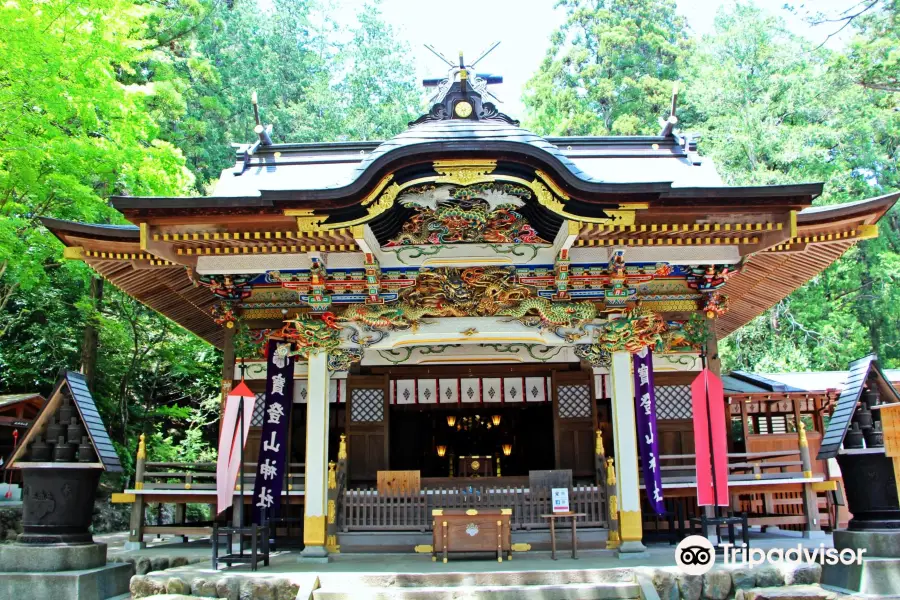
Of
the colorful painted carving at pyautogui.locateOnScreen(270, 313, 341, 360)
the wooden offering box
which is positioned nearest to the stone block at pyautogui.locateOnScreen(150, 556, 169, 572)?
the colorful painted carving at pyautogui.locateOnScreen(270, 313, 341, 360)

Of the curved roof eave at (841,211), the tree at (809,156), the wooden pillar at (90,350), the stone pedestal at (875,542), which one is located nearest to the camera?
the stone pedestal at (875,542)

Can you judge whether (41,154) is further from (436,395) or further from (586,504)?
(586,504)

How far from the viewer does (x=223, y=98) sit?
2956 centimetres

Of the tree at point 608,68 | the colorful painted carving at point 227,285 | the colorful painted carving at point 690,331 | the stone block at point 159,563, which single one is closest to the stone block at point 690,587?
the colorful painted carving at point 690,331

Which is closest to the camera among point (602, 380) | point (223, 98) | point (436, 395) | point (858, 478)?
point (858, 478)

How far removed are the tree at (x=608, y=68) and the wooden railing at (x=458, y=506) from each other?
77.1 feet

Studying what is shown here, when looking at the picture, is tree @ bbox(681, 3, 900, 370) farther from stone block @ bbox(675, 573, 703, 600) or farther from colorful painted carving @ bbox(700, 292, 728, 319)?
stone block @ bbox(675, 573, 703, 600)

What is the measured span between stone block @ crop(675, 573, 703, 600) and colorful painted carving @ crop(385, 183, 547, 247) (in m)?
4.38

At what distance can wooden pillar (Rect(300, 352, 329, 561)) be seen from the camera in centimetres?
870

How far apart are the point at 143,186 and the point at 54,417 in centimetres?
692

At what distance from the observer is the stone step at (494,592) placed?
702 centimetres

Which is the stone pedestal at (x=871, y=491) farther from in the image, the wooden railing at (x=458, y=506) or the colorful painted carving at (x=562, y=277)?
the colorful painted carving at (x=562, y=277)

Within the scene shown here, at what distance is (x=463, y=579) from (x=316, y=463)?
263 cm

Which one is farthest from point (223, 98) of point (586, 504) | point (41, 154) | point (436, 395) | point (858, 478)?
point (858, 478)
